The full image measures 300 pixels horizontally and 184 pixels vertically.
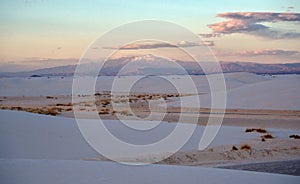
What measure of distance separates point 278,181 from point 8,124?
1127 centimetres

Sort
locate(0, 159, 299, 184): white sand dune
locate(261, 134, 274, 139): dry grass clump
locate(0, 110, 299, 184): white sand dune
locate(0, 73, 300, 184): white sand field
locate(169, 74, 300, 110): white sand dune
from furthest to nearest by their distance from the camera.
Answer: locate(169, 74, 300, 110): white sand dune
locate(261, 134, 274, 139): dry grass clump
locate(0, 73, 300, 184): white sand field
locate(0, 110, 299, 184): white sand dune
locate(0, 159, 299, 184): white sand dune

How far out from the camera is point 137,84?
99.3 metres

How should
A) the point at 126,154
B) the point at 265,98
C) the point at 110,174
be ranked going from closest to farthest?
the point at 110,174 → the point at 126,154 → the point at 265,98

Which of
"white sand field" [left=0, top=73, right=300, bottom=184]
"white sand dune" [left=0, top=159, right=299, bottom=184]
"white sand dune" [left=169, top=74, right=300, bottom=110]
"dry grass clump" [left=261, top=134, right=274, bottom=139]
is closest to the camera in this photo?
"white sand dune" [left=0, top=159, right=299, bottom=184]

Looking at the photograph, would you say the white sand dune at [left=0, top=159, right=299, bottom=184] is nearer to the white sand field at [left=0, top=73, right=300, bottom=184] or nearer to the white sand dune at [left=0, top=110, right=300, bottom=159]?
the white sand field at [left=0, top=73, right=300, bottom=184]

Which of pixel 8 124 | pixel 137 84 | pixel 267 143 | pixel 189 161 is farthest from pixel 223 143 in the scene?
pixel 137 84

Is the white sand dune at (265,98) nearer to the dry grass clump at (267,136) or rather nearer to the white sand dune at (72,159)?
the white sand dune at (72,159)

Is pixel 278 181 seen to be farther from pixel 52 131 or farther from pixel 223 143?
pixel 52 131

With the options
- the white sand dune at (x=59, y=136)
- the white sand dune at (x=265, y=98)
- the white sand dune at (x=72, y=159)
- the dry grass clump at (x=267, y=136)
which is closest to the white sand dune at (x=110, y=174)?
the white sand dune at (x=72, y=159)

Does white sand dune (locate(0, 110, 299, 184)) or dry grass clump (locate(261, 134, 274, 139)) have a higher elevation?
white sand dune (locate(0, 110, 299, 184))

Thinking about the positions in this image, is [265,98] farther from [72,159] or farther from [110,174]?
[110,174]

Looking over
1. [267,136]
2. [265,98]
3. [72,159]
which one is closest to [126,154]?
[72,159]

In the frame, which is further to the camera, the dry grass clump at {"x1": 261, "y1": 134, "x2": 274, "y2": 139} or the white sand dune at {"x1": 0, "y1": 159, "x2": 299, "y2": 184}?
the dry grass clump at {"x1": 261, "y1": 134, "x2": 274, "y2": 139}

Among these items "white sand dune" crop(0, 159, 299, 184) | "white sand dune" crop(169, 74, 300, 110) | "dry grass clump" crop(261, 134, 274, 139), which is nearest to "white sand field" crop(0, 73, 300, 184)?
"white sand dune" crop(0, 159, 299, 184)
